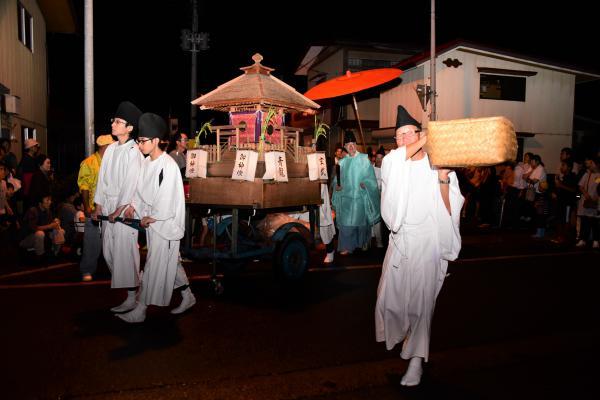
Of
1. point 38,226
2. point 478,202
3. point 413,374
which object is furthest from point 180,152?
point 478,202

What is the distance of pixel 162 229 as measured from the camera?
559cm

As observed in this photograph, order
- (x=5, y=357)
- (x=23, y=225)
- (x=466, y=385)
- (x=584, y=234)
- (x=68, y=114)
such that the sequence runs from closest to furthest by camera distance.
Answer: (x=466, y=385) < (x=5, y=357) < (x=23, y=225) < (x=584, y=234) < (x=68, y=114)

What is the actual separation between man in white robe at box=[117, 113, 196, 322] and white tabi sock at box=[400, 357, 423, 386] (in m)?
2.61

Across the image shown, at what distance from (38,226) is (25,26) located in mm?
11834

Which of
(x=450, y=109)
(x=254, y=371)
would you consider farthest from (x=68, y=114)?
(x=254, y=371)

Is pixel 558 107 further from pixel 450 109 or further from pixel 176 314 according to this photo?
pixel 176 314

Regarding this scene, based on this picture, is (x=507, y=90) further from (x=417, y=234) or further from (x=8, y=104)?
(x=417, y=234)

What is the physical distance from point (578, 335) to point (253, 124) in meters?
4.89

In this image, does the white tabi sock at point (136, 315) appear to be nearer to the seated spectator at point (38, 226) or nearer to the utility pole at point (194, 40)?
the seated spectator at point (38, 226)

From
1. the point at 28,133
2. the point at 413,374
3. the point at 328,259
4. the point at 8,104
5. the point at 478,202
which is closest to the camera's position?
the point at 413,374

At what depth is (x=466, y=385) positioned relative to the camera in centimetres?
434

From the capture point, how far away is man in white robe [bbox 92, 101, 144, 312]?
5.90m

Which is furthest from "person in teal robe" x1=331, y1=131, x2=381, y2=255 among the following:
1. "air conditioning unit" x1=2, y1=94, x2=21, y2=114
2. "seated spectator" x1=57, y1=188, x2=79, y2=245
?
"air conditioning unit" x1=2, y1=94, x2=21, y2=114

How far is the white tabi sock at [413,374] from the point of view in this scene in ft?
14.1
